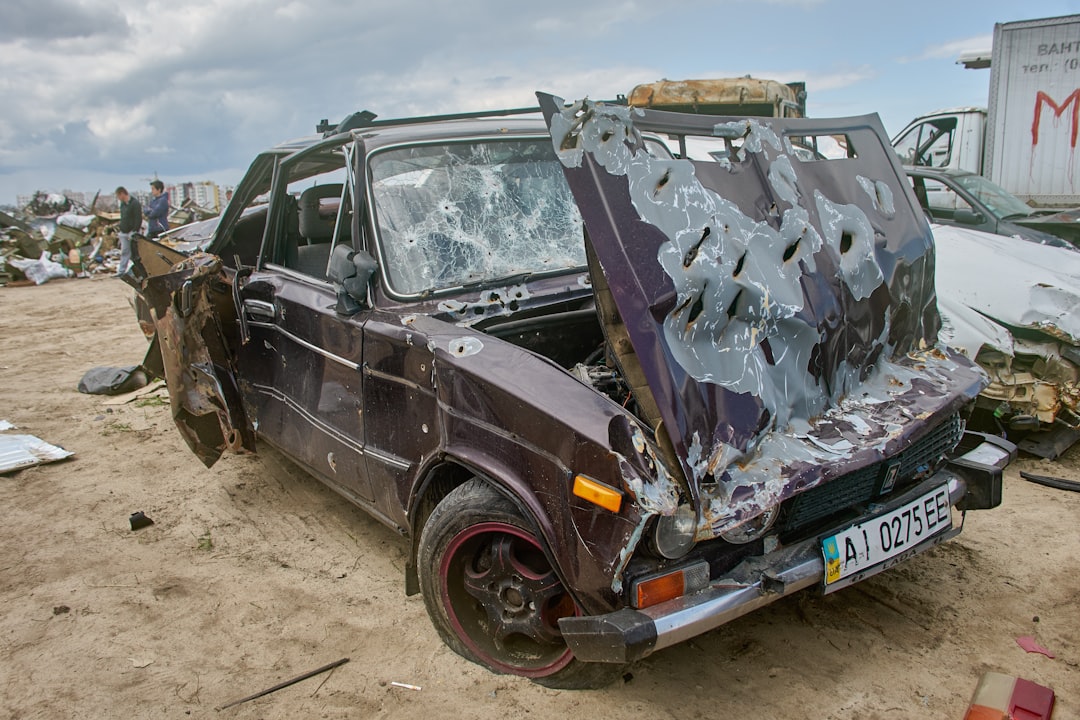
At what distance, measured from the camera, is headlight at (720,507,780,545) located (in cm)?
244

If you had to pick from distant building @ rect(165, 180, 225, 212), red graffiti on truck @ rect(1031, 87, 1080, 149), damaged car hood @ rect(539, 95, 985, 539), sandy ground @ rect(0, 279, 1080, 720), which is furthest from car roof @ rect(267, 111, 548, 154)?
distant building @ rect(165, 180, 225, 212)

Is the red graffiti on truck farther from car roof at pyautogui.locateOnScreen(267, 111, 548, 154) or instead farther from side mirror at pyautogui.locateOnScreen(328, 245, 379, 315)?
side mirror at pyautogui.locateOnScreen(328, 245, 379, 315)

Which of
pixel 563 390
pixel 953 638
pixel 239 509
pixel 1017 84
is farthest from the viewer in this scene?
pixel 1017 84

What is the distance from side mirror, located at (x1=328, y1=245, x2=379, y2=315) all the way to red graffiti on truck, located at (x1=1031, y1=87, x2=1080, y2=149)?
10.3 metres

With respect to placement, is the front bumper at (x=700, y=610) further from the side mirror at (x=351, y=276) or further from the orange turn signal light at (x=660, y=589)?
the side mirror at (x=351, y=276)

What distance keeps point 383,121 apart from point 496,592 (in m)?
2.66

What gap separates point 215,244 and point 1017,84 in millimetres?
10275

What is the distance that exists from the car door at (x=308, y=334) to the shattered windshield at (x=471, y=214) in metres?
0.24

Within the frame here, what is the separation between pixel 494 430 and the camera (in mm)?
2543

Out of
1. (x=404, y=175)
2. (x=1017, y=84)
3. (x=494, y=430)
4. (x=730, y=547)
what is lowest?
(x=730, y=547)

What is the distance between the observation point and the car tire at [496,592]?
104 inches

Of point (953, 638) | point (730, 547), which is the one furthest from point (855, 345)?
point (953, 638)

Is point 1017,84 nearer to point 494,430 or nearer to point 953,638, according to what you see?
point 953,638

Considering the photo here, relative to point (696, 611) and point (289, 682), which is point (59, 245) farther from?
point (696, 611)
